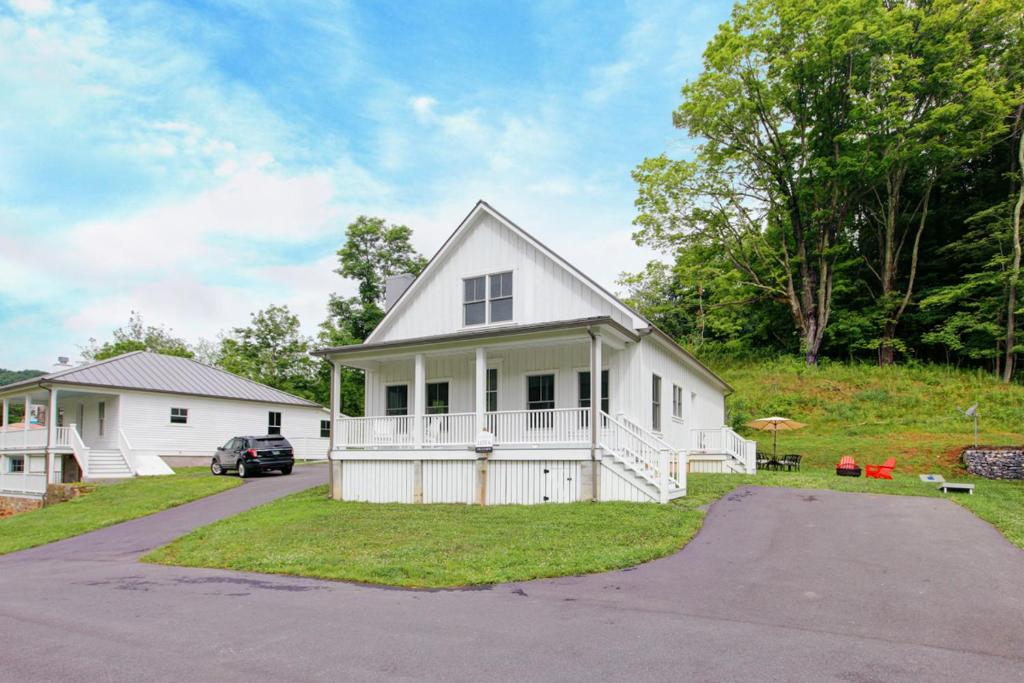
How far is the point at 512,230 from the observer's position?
18953mm

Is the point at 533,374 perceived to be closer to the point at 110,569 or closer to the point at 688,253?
the point at 110,569

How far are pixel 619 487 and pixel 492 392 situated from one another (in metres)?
5.31

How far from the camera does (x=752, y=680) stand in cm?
517

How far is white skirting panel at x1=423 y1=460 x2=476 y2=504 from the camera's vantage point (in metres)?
16.2

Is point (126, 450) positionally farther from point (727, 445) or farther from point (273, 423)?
point (727, 445)

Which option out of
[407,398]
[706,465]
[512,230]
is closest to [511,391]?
[407,398]

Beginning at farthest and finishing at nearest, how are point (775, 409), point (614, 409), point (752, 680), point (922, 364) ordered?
point (922, 364) < point (775, 409) < point (614, 409) < point (752, 680)

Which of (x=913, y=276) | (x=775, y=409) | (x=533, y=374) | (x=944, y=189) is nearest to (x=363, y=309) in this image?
(x=775, y=409)

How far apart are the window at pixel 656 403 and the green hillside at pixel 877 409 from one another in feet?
30.9

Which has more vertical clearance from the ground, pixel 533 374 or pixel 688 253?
pixel 688 253

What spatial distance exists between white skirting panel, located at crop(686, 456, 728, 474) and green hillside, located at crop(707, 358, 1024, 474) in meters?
5.01

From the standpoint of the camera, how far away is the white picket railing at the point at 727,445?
22172mm

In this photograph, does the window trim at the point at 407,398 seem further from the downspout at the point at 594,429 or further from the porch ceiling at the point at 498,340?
the downspout at the point at 594,429

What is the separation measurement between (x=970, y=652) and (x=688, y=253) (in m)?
36.4
